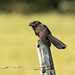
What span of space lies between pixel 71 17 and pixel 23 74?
31.1ft

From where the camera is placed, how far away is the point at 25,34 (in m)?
14.1

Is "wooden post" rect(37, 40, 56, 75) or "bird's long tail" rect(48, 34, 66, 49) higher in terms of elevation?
"bird's long tail" rect(48, 34, 66, 49)

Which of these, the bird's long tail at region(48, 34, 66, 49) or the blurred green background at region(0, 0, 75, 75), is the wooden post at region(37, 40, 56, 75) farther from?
the blurred green background at region(0, 0, 75, 75)

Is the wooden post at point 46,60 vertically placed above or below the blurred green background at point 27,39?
below

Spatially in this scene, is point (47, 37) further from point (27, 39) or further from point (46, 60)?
point (27, 39)

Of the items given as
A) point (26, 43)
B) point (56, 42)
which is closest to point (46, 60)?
point (56, 42)

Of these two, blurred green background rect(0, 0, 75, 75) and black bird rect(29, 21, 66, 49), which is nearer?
black bird rect(29, 21, 66, 49)

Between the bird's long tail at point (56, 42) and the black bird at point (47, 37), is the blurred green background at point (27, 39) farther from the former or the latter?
the bird's long tail at point (56, 42)

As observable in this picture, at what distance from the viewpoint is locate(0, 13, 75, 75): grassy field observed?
32.4ft

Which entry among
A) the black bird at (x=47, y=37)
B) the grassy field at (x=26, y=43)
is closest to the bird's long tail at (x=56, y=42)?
the black bird at (x=47, y=37)

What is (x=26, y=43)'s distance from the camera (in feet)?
41.0

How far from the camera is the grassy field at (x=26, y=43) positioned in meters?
9.88

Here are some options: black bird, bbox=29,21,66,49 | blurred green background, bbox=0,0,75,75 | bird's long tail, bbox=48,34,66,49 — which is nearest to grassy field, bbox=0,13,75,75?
blurred green background, bbox=0,0,75,75

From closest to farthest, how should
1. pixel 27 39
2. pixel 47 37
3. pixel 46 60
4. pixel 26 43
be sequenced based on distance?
pixel 46 60 → pixel 47 37 → pixel 26 43 → pixel 27 39
